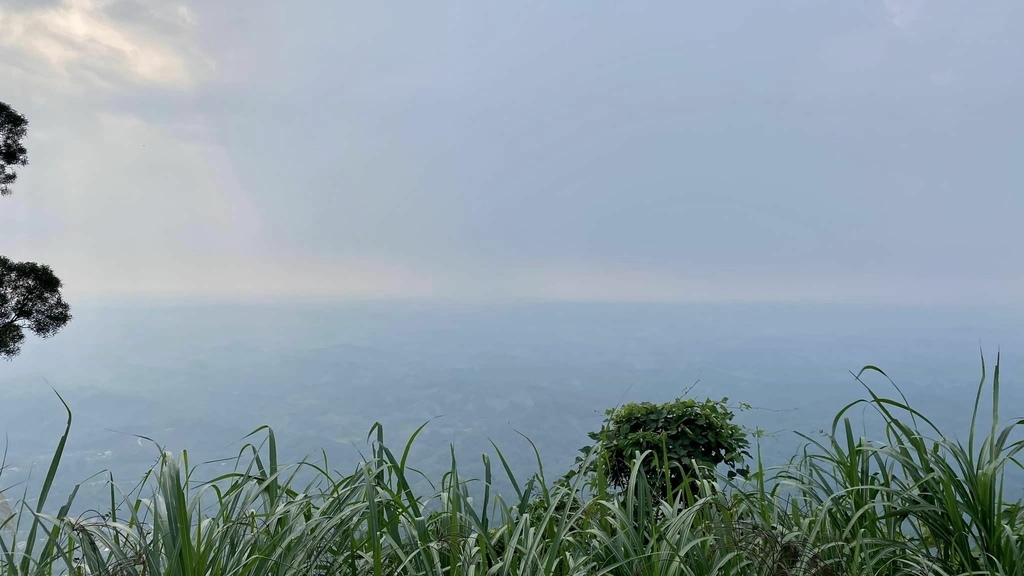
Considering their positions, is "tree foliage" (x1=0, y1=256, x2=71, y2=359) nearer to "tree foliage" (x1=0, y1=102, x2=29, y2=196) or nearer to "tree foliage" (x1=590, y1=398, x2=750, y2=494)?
"tree foliage" (x1=0, y1=102, x2=29, y2=196)

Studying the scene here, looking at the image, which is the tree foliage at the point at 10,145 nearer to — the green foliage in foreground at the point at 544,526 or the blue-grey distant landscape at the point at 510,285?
the blue-grey distant landscape at the point at 510,285

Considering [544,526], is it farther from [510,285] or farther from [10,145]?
[510,285]

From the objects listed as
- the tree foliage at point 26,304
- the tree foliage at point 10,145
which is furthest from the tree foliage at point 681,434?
the tree foliage at point 10,145

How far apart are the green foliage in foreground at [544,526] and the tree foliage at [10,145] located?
158 inches

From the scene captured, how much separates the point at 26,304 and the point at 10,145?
113cm

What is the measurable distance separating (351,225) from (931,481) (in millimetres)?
8696

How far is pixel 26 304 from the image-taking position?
154 inches

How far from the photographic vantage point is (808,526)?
126cm

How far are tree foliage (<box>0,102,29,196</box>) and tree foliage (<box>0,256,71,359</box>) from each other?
2.01 ft

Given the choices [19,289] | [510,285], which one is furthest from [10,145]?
[510,285]

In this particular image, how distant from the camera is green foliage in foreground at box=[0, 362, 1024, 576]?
0.98 meters

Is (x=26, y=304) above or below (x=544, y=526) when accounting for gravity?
above

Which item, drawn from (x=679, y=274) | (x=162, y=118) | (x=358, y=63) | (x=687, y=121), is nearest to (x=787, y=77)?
(x=687, y=121)

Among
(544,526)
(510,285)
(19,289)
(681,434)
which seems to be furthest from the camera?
(510,285)
